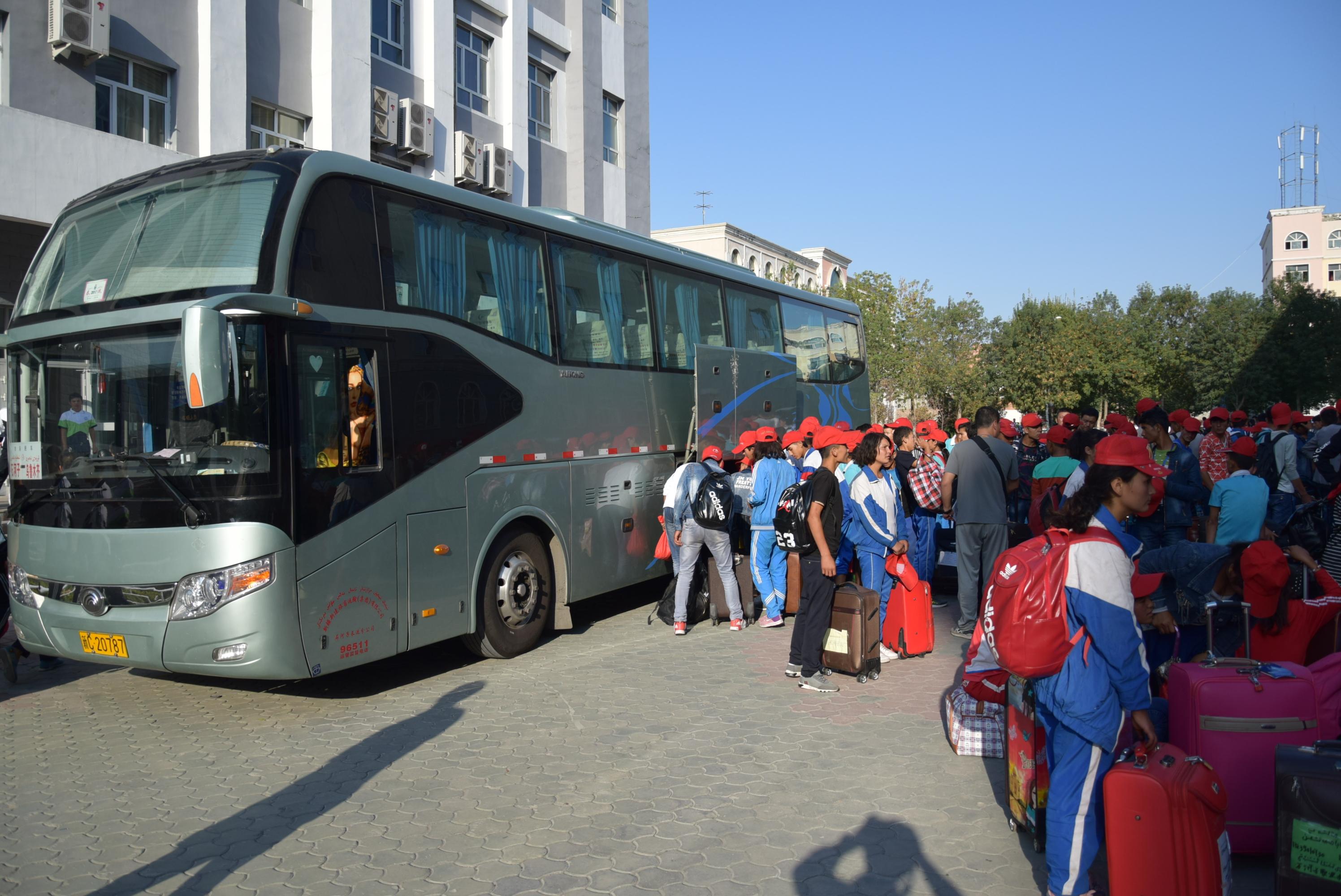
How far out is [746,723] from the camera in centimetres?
643

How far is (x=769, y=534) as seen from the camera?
973 centimetres

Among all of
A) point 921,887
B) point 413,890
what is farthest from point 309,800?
point 921,887

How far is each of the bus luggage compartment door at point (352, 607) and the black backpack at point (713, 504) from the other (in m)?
3.09

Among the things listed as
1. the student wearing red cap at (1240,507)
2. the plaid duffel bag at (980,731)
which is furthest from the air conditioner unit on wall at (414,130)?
the plaid duffel bag at (980,731)

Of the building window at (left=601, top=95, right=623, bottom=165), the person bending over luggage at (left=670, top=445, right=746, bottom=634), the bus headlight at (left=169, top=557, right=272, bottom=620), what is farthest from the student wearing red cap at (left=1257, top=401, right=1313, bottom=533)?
the building window at (left=601, top=95, right=623, bottom=165)

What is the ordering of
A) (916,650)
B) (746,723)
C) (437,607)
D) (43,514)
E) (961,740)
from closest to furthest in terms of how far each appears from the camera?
(961,740)
(746,723)
(43,514)
(437,607)
(916,650)

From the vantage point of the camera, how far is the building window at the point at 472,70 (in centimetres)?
2117

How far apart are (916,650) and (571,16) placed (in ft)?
71.5

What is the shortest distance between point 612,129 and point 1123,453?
2481 centimetres

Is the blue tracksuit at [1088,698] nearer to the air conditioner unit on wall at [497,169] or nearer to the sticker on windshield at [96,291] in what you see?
the sticker on windshield at [96,291]

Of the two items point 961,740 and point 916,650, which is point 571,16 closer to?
point 916,650

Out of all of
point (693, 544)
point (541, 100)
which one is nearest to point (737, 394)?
point (693, 544)

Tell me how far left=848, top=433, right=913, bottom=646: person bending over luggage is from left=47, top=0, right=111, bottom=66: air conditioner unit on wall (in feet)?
40.4

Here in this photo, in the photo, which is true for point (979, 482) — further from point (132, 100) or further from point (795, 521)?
point (132, 100)
